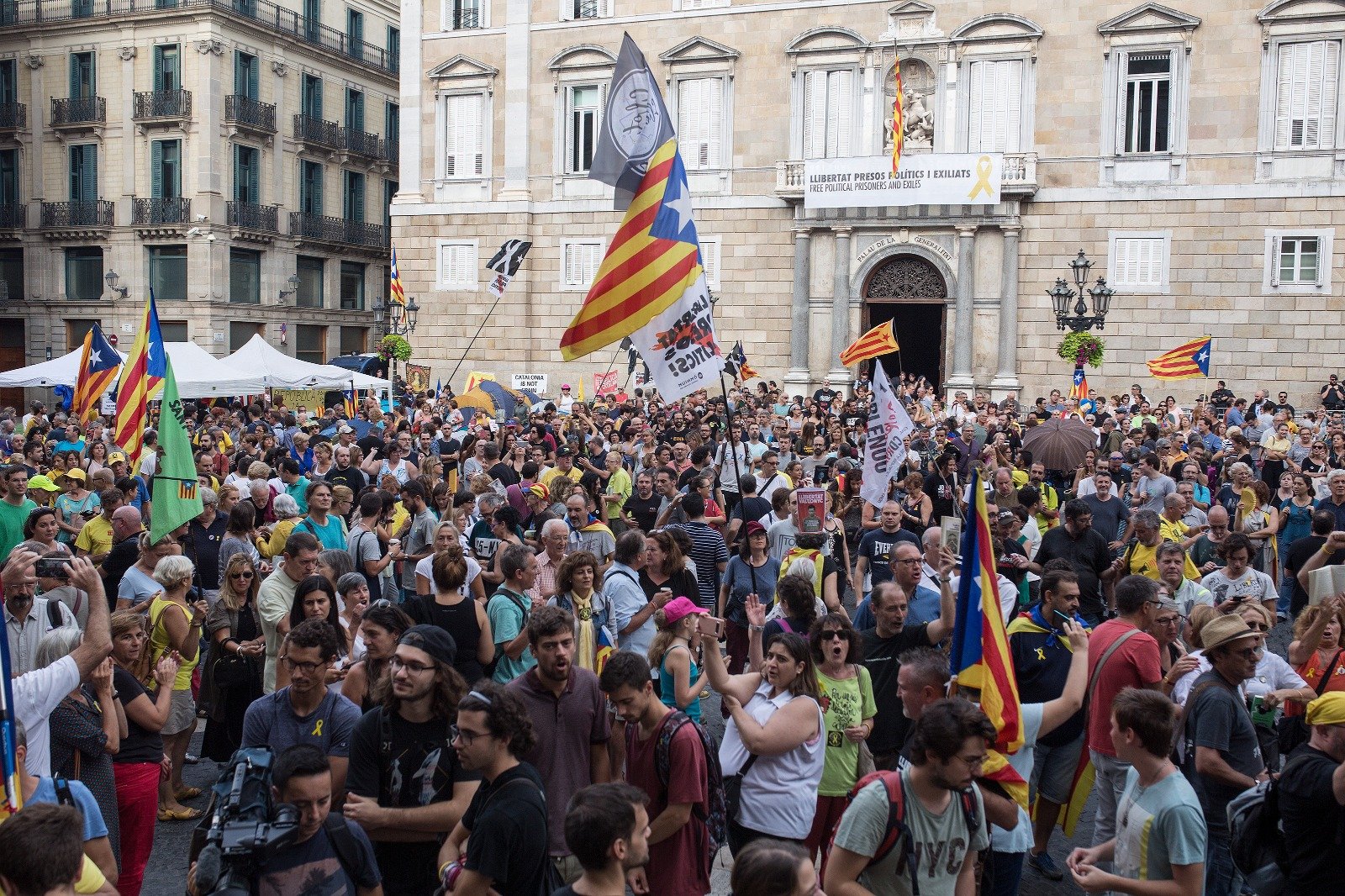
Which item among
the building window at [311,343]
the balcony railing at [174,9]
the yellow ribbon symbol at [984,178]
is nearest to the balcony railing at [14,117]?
the balcony railing at [174,9]

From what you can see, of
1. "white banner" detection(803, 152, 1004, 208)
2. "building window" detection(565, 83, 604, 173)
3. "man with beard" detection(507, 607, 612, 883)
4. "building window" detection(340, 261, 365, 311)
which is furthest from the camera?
"building window" detection(340, 261, 365, 311)

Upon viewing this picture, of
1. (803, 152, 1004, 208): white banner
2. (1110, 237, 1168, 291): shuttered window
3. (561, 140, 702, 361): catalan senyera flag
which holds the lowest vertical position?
(561, 140, 702, 361): catalan senyera flag

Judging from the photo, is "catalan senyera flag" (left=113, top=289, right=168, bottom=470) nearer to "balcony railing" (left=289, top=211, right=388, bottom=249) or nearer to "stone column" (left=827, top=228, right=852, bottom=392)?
"stone column" (left=827, top=228, right=852, bottom=392)

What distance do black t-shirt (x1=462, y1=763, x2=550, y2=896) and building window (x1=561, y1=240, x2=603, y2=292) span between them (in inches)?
1092

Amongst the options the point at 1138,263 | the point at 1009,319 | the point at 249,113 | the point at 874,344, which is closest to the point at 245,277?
the point at 249,113

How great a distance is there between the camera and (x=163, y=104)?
1452 inches

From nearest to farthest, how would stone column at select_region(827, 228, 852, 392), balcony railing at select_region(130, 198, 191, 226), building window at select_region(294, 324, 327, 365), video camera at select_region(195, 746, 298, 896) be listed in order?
video camera at select_region(195, 746, 298, 896) → stone column at select_region(827, 228, 852, 392) → balcony railing at select_region(130, 198, 191, 226) → building window at select_region(294, 324, 327, 365)

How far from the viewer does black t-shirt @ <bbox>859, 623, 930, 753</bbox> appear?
6.21m

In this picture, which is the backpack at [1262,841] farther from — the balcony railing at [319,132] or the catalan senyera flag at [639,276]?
the balcony railing at [319,132]

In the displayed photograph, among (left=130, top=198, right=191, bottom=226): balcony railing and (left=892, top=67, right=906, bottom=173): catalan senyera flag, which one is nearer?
(left=892, top=67, right=906, bottom=173): catalan senyera flag

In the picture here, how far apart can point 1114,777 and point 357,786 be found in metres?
3.58

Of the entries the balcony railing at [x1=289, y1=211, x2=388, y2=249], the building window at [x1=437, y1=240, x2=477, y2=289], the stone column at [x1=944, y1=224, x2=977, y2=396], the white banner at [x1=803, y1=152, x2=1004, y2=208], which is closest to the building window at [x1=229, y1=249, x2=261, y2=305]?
the balcony railing at [x1=289, y1=211, x2=388, y2=249]

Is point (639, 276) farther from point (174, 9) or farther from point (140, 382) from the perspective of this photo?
point (174, 9)

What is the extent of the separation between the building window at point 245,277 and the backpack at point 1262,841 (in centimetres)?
3728
